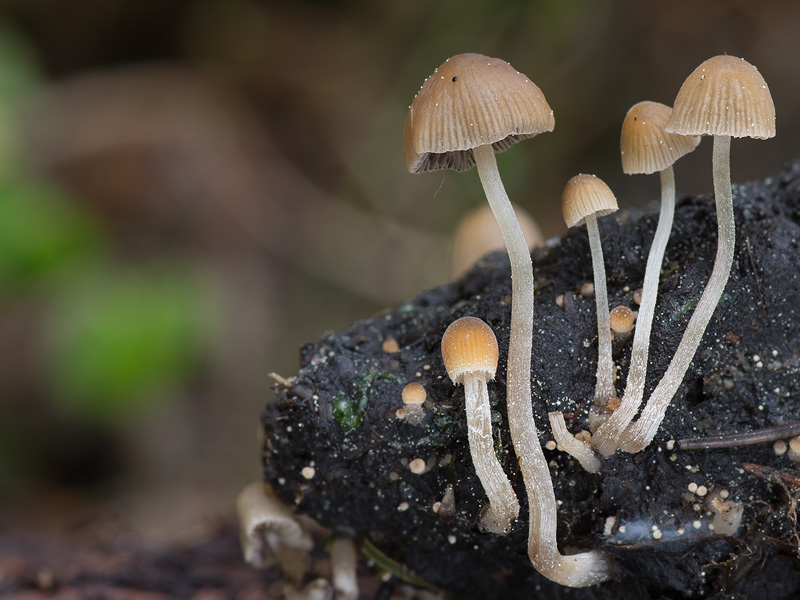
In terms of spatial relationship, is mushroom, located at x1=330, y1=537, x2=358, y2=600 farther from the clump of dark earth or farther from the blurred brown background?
the blurred brown background

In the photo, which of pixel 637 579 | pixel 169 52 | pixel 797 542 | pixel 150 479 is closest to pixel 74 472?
pixel 150 479

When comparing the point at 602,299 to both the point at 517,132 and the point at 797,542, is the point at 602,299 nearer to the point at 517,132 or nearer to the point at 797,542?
the point at 517,132

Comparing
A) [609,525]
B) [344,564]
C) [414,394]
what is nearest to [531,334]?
[414,394]

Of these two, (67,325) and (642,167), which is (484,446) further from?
(67,325)

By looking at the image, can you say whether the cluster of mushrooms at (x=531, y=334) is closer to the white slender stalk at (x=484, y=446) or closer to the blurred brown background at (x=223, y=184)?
the white slender stalk at (x=484, y=446)

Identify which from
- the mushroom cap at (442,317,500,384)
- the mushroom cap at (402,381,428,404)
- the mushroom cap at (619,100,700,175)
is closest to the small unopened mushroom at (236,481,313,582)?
the mushroom cap at (402,381,428,404)
